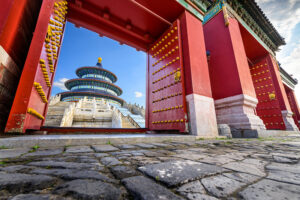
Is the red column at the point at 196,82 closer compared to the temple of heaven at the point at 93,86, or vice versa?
the red column at the point at 196,82

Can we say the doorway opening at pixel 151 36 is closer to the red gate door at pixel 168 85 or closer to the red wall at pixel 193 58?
the red gate door at pixel 168 85

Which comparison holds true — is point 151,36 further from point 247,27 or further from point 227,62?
point 247,27

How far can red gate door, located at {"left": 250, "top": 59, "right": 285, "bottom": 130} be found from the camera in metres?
6.41

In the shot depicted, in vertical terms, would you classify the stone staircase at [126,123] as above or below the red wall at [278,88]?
below

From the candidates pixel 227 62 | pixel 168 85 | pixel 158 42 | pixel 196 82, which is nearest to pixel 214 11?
pixel 227 62

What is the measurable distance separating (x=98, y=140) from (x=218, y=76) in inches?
187

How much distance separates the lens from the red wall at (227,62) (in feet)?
14.4

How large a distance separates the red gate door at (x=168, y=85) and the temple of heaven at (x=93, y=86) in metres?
25.2

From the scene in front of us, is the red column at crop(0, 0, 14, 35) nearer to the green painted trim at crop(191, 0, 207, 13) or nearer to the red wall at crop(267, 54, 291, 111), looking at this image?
the green painted trim at crop(191, 0, 207, 13)

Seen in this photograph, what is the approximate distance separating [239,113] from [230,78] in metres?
1.26

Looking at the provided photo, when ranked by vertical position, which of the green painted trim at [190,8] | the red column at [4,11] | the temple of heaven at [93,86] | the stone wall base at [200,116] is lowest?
the stone wall base at [200,116]

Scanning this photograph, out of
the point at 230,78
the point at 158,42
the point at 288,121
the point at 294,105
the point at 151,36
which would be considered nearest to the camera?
the point at 230,78

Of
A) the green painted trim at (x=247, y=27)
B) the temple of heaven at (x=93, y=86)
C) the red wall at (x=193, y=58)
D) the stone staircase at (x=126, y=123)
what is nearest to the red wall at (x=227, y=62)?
the green painted trim at (x=247, y=27)

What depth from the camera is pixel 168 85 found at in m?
4.17
